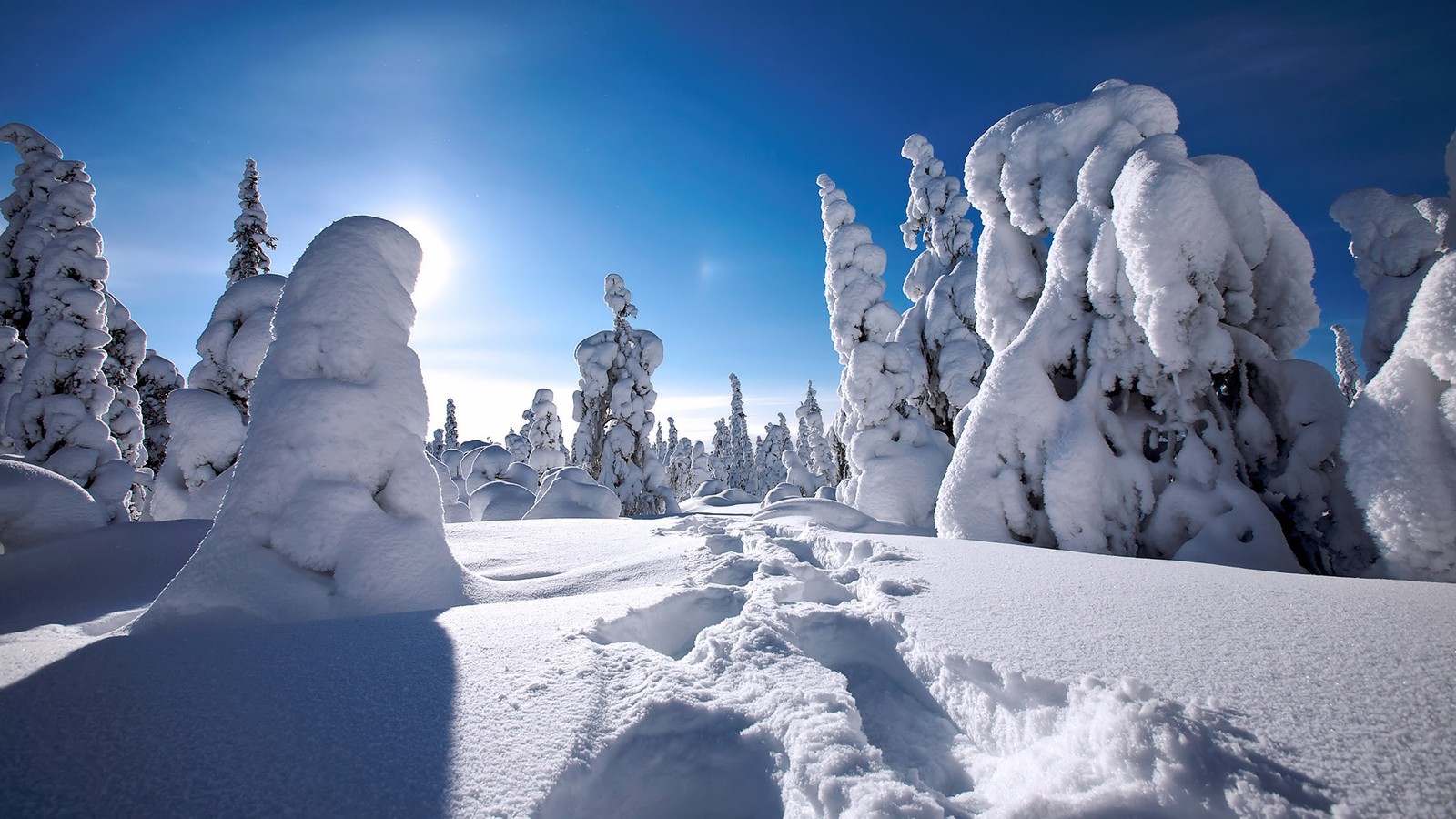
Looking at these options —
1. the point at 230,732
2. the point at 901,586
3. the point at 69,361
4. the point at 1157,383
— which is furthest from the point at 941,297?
the point at 69,361

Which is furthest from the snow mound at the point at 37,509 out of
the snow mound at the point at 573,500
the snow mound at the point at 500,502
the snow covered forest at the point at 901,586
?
the snow mound at the point at 500,502

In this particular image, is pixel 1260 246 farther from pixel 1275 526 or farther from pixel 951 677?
pixel 951 677

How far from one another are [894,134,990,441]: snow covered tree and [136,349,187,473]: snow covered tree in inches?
1068

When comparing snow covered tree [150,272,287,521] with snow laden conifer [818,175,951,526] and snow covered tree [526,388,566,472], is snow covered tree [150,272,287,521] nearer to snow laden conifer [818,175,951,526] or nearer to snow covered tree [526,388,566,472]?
snow laden conifer [818,175,951,526]

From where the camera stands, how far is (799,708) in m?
1.99

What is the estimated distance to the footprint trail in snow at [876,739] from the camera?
133 centimetres

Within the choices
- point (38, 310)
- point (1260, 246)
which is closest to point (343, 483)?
point (1260, 246)

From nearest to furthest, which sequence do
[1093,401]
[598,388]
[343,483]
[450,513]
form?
[343,483] < [1093,401] < [450,513] < [598,388]

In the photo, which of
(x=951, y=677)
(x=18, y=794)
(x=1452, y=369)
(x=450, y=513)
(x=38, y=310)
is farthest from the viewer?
(x=450, y=513)

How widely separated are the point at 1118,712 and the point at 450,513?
618 inches

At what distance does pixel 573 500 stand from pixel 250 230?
1156 centimetres

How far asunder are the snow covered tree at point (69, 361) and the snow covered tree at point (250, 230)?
2462mm

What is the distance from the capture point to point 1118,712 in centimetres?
152

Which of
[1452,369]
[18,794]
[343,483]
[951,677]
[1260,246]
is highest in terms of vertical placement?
[1260,246]
